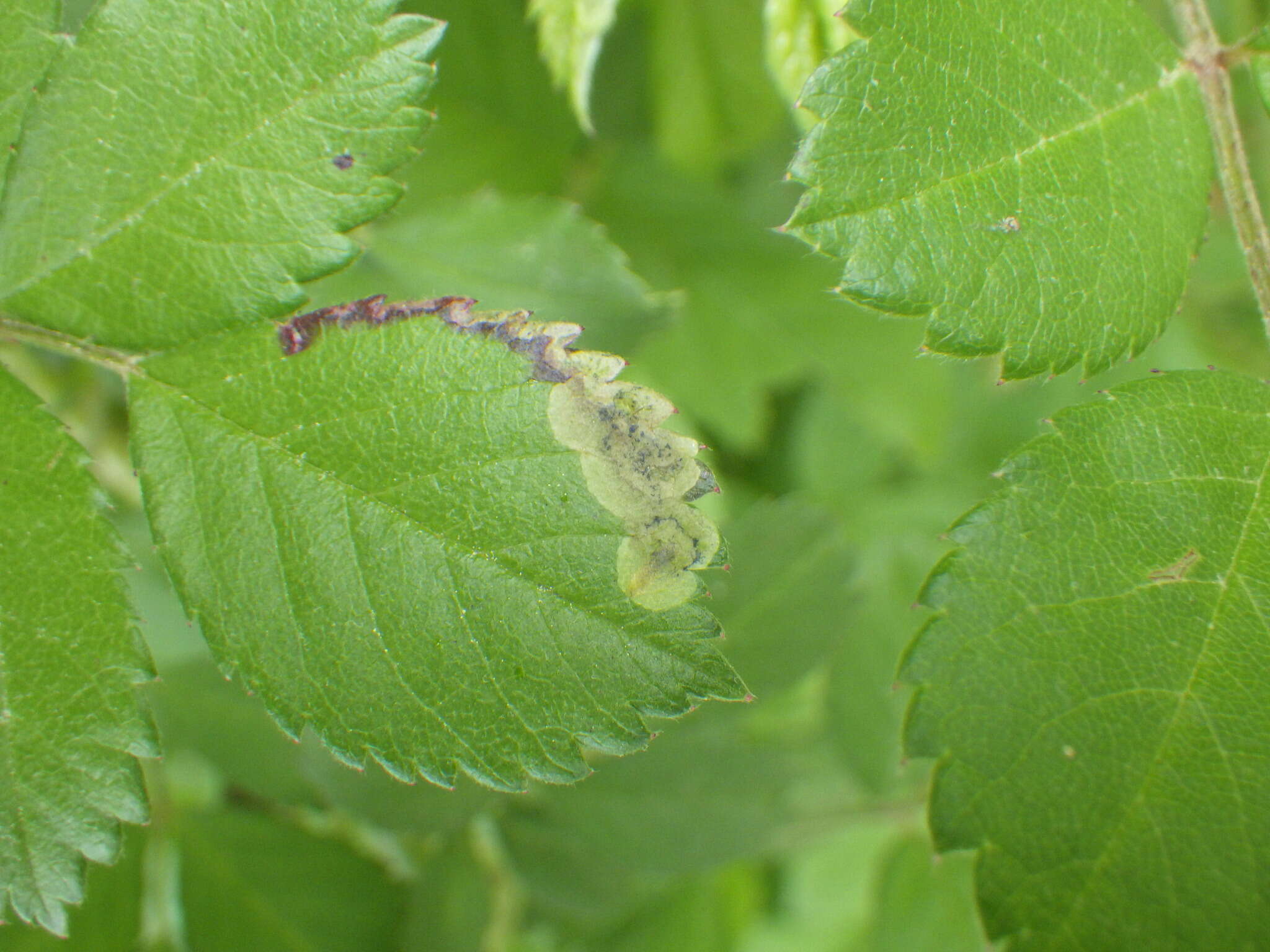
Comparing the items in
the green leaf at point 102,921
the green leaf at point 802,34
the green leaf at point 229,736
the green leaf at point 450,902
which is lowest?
the green leaf at point 450,902

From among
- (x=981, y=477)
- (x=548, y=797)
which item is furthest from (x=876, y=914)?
(x=981, y=477)

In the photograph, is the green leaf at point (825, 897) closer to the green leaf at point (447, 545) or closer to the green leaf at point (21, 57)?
the green leaf at point (447, 545)

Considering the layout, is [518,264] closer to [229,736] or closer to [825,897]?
[229,736]

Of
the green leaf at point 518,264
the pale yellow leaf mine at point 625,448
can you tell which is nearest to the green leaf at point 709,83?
the green leaf at point 518,264

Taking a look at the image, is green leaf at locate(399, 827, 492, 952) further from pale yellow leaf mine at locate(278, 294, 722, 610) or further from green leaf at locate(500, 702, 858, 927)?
pale yellow leaf mine at locate(278, 294, 722, 610)

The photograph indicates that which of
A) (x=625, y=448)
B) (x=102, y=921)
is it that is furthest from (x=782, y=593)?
(x=102, y=921)

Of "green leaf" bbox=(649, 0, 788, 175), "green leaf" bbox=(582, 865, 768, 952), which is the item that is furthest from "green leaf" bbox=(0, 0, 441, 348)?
"green leaf" bbox=(582, 865, 768, 952)
